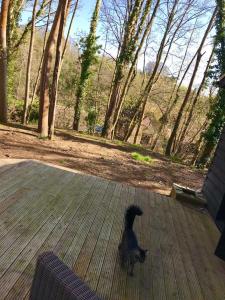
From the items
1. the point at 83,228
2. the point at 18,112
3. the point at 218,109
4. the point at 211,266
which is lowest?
the point at 18,112

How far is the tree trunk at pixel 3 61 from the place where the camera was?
39.3 ft

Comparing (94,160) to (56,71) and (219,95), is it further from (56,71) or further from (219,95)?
(219,95)

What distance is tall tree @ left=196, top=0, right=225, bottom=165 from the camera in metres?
14.5

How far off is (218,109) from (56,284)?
543 inches

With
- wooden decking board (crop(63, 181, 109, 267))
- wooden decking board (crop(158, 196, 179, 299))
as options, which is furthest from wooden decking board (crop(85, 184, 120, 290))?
wooden decking board (crop(158, 196, 179, 299))

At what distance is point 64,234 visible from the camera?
3.78 m

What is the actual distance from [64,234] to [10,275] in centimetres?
104

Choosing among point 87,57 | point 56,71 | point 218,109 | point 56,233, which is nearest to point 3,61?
point 56,71

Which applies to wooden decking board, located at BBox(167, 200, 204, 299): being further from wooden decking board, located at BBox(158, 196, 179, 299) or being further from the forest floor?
the forest floor

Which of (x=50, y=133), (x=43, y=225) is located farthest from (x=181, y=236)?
(x=50, y=133)

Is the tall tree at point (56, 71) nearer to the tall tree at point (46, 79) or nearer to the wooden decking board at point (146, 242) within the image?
the tall tree at point (46, 79)

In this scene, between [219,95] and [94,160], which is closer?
[94,160]

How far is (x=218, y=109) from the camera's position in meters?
14.4

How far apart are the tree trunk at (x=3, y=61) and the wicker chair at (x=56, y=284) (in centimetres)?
1167
